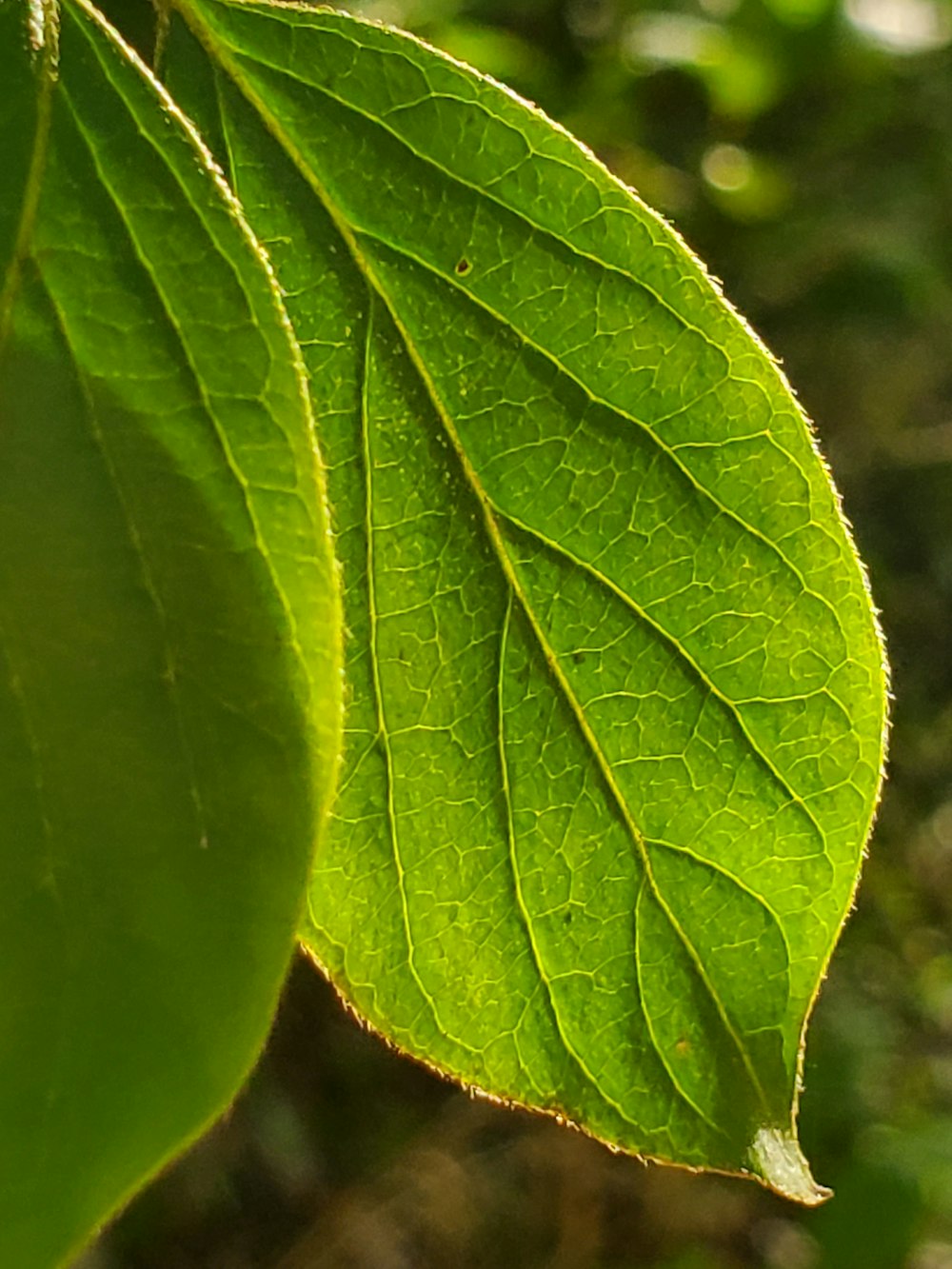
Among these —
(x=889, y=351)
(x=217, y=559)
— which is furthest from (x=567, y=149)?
(x=889, y=351)

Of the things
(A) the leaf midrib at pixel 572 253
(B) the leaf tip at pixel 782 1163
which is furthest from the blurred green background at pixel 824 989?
(B) the leaf tip at pixel 782 1163

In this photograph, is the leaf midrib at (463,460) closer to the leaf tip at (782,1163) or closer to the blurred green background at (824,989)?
the leaf tip at (782,1163)

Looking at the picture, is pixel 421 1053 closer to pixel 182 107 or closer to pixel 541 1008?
pixel 541 1008

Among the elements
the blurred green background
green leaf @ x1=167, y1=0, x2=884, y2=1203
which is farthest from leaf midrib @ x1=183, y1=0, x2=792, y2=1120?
the blurred green background

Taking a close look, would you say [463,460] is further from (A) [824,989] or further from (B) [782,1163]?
(A) [824,989]

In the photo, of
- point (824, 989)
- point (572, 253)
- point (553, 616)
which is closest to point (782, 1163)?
point (553, 616)
